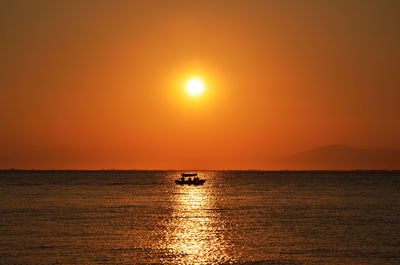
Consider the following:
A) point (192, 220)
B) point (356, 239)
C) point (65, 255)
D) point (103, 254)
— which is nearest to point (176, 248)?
point (103, 254)

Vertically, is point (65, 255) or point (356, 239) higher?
point (356, 239)

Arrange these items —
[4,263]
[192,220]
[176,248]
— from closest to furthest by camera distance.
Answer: [4,263] → [176,248] → [192,220]

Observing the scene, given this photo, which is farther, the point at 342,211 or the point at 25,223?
the point at 342,211

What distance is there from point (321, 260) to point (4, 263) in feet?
81.6

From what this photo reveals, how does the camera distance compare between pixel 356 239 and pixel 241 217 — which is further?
pixel 241 217

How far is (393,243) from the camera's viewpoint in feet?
156

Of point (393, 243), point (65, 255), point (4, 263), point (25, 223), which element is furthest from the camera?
point (25, 223)

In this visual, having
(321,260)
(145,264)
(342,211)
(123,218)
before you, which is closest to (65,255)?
(145,264)

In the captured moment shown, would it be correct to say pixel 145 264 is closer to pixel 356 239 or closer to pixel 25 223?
pixel 356 239

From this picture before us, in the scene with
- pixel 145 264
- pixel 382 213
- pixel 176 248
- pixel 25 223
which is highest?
pixel 382 213

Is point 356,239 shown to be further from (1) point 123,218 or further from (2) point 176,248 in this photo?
(1) point 123,218

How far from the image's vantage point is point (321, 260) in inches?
1567

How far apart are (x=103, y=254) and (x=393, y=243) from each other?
90.3ft

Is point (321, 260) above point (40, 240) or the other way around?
the other way around
